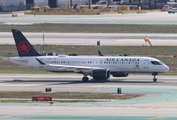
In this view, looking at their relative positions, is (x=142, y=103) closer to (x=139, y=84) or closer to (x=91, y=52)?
(x=139, y=84)

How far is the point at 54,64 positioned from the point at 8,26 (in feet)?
241

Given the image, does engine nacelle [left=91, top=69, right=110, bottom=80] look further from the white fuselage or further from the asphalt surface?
the white fuselage

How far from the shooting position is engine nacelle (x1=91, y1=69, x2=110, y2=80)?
6938cm

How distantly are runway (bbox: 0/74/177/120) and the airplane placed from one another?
1.08 metres

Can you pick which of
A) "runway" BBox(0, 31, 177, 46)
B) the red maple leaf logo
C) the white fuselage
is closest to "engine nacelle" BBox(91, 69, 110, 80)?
the white fuselage

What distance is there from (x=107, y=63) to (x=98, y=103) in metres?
19.3

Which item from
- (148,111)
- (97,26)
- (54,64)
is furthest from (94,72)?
(97,26)

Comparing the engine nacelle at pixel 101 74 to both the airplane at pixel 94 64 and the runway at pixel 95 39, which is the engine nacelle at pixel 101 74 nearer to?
the airplane at pixel 94 64

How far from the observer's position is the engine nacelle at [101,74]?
69375 mm

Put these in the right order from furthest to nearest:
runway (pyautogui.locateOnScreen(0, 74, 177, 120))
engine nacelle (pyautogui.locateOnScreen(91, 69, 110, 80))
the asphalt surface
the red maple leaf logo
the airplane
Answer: the red maple leaf logo, the airplane, engine nacelle (pyautogui.locateOnScreen(91, 69, 110, 80)), runway (pyautogui.locateOnScreen(0, 74, 177, 120)), the asphalt surface

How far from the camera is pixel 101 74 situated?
6944 cm

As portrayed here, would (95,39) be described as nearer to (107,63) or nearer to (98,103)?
Answer: (107,63)

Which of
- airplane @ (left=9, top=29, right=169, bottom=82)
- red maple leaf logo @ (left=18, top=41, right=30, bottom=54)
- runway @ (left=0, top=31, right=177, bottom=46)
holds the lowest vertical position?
runway @ (left=0, top=31, right=177, bottom=46)

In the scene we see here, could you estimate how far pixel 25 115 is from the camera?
45344mm
